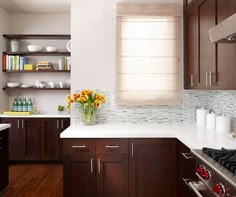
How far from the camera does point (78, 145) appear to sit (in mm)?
2875

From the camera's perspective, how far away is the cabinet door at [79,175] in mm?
2883

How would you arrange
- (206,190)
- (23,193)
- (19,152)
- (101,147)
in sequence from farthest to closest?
(19,152) → (23,193) → (101,147) → (206,190)

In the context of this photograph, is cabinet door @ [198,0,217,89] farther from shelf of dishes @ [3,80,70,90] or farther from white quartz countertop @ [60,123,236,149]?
shelf of dishes @ [3,80,70,90]

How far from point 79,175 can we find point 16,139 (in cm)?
275

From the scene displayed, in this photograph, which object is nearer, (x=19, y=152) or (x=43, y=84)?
(x=19, y=152)

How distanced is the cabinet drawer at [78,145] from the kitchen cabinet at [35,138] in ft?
7.83

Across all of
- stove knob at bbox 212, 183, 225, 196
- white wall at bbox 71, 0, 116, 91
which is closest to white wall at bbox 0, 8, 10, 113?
white wall at bbox 71, 0, 116, 91

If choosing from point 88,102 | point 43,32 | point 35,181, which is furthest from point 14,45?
point 88,102

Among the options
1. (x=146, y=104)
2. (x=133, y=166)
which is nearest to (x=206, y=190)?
(x=133, y=166)

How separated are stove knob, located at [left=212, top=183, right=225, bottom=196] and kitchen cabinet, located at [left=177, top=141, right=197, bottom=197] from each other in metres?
0.71

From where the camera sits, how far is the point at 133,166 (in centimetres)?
292

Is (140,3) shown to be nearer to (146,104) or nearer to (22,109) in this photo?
(146,104)

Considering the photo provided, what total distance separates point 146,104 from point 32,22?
11.1 ft

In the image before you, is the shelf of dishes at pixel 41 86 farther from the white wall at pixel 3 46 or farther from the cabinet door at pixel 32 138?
the cabinet door at pixel 32 138
